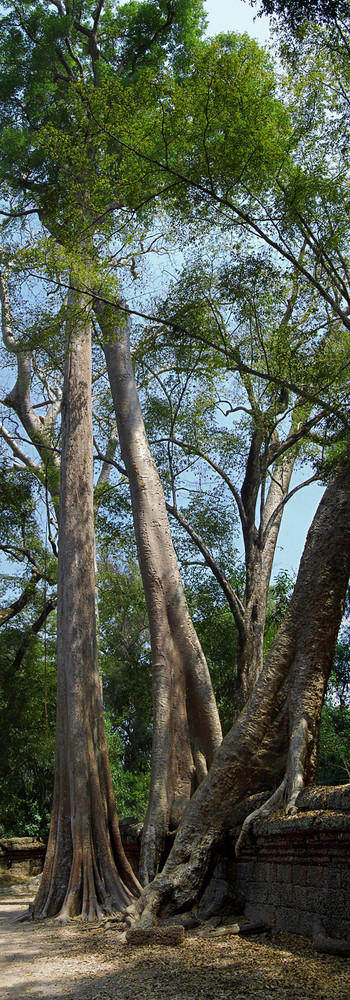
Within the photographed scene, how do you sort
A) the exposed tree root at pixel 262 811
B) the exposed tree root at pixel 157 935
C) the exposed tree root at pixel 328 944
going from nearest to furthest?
the exposed tree root at pixel 328 944
the exposed tree root at pixel 157 935
the exposed tree root at pixel 262 811

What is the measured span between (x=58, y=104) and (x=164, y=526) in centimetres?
740

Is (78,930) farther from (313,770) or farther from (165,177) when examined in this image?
(165,177)

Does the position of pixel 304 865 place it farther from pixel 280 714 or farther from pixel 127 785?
pixel 127 785

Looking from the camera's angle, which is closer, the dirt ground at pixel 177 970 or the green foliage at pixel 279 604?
the dirt ground at pixel 177 970

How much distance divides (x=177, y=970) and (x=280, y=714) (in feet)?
6.60

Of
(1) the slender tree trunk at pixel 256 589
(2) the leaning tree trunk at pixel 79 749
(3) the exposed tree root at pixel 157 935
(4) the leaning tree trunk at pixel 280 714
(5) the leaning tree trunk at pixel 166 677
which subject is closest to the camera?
(3) the exposed tree root at pixel 157 935

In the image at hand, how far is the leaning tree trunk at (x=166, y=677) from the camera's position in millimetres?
6527

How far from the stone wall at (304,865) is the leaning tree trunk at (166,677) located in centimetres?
164

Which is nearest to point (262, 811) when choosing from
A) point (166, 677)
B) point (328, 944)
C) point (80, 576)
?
point (328, 944)

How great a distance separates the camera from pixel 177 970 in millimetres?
3666

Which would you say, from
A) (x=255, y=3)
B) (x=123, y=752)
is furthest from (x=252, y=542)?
(x=123, y=752)

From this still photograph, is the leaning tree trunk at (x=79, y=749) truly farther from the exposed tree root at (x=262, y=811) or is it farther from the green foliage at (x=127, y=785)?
the green foliage at (x=127, y=785)

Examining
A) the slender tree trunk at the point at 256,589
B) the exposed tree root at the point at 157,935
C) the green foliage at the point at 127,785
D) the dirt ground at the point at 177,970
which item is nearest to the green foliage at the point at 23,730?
the green foliage at the point at 127,785

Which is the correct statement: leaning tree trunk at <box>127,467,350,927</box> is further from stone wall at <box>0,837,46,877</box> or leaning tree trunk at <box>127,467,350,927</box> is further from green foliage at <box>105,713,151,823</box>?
green foliage at <box>105,713,151,823</box>
